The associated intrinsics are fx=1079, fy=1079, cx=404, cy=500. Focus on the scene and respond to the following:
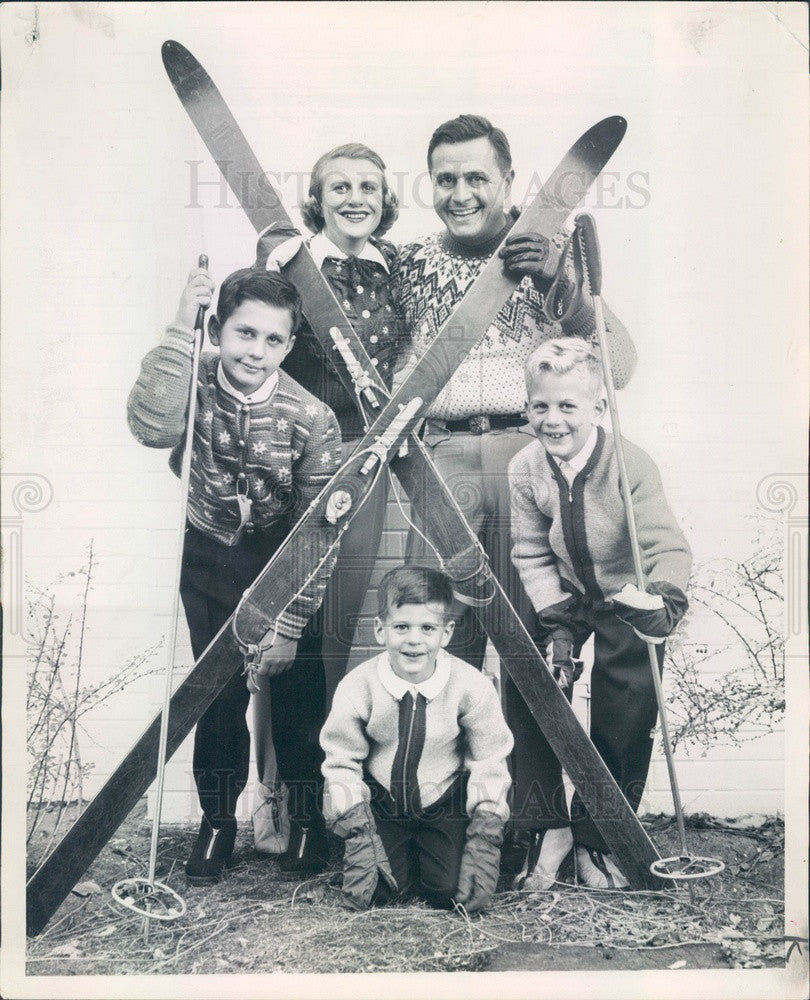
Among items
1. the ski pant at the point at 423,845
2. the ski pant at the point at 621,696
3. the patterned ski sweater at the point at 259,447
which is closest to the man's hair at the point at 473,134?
the patterned ski sweater at the point at 259,447

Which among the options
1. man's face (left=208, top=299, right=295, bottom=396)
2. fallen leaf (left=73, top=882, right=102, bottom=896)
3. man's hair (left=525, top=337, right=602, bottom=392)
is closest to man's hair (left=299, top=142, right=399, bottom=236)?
man's face (left=208, top=299, right=295, bottom=396)

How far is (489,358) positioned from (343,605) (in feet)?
3.25

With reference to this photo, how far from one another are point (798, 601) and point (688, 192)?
152 centimetres

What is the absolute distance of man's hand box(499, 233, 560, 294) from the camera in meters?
3.71

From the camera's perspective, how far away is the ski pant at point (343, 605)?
370 centimetres

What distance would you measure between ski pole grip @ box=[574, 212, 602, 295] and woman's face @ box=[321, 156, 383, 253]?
2.31ft

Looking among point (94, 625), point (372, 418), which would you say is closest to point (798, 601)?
point (372, 418)

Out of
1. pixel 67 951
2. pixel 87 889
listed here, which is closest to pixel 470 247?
pixel 87 889

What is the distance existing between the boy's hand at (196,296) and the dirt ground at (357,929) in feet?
5.51

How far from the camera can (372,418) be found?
3701 millimetres

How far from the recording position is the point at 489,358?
373 centimetres

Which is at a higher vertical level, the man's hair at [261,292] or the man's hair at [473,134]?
the man's hair at [473,134]

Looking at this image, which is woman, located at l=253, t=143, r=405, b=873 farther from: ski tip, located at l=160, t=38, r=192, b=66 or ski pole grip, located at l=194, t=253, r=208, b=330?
ski tip, located at l=160, t=38, r=192, b=66

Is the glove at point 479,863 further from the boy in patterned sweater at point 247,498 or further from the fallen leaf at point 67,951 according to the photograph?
the fallen leaf at point 67,951
